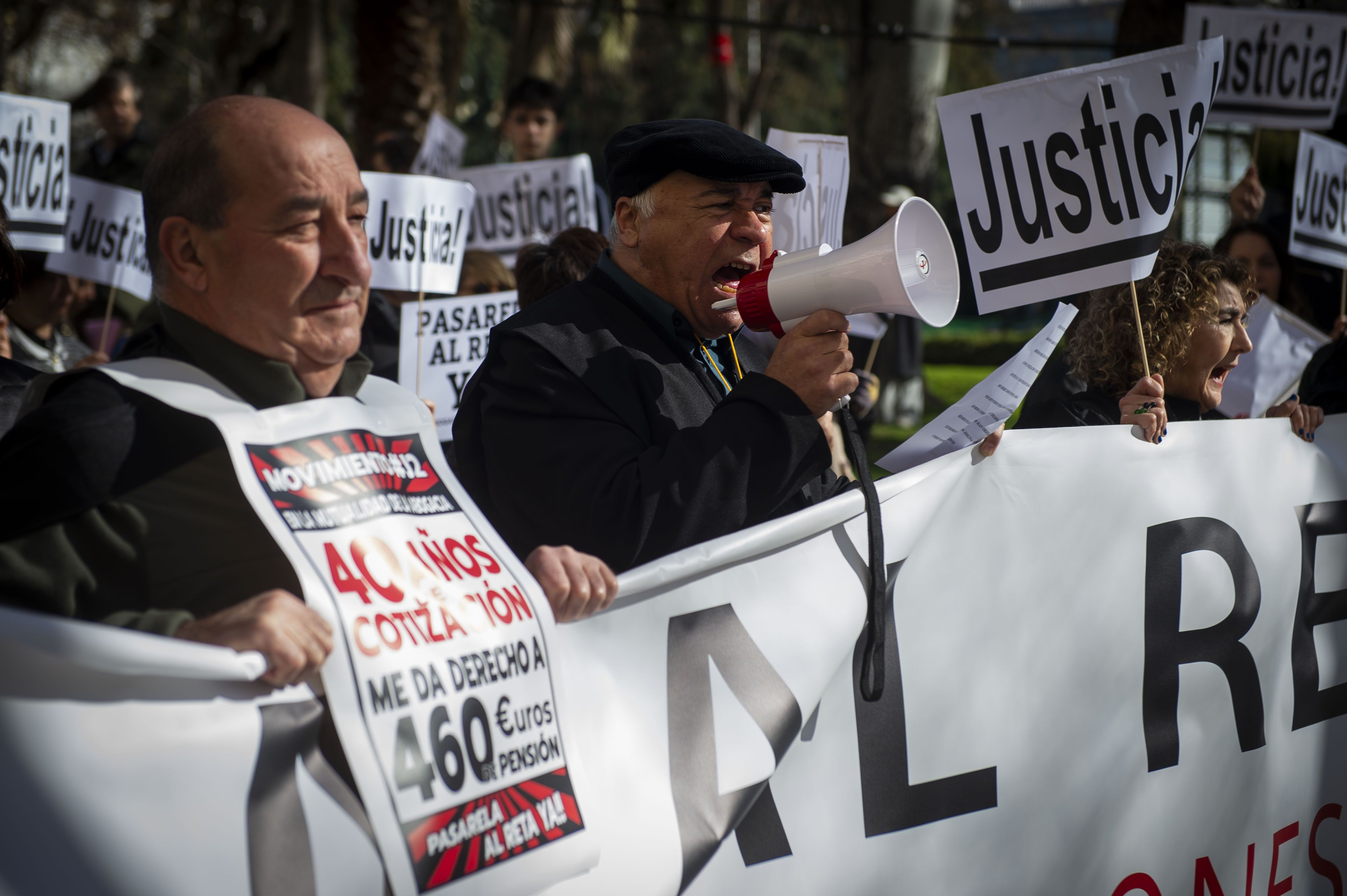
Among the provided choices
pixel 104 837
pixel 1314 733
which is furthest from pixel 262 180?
pixel 1314 733

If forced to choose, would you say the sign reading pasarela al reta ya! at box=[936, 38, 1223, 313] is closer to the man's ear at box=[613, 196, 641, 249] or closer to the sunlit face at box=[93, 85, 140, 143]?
the man's ear at box=[613, 196, 641, 249]

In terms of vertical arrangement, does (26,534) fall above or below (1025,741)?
above

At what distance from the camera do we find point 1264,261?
5.22 metres

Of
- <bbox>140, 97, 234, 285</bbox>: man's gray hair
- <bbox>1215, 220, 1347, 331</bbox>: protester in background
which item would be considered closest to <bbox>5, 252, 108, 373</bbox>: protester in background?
<bbox>140, 97, 234, 285</bbox>: man's gray hair

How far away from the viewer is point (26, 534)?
1.50 m

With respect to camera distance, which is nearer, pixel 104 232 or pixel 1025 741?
pixel 1025 741

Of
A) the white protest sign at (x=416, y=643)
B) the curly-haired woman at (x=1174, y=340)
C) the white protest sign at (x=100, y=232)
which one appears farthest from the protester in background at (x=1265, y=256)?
the white protest sign at (x=100, y=232)

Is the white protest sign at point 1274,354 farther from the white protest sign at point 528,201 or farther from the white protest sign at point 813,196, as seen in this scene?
the white protest sign at point 528,201

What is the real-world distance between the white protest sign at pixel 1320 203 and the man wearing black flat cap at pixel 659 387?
11.9ft

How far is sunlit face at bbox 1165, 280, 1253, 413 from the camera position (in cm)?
312

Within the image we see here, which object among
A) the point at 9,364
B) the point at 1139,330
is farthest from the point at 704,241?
the point at 9,364

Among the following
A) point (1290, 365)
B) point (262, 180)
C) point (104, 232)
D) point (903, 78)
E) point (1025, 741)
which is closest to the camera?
point (262, 180)

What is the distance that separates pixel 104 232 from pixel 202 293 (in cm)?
417

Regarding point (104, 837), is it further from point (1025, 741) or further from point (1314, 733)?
point (1314, 733)
